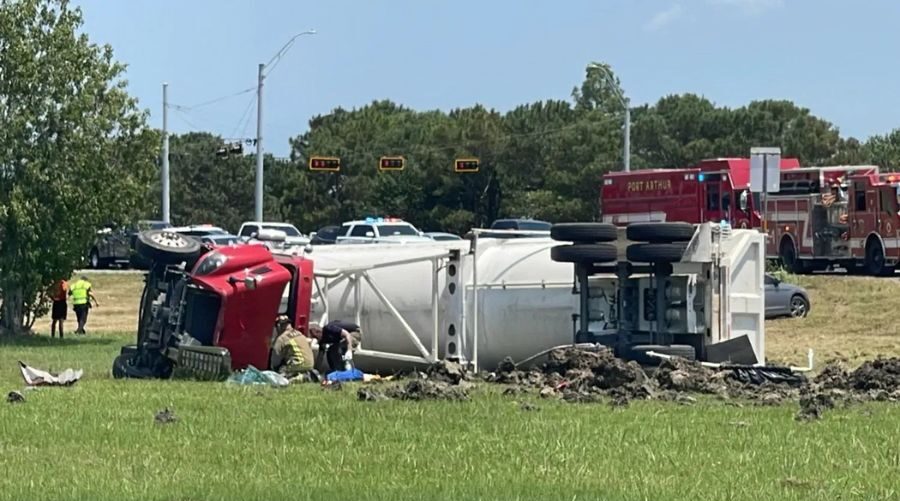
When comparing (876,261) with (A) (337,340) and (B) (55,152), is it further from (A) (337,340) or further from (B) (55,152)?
(A) (337,340)

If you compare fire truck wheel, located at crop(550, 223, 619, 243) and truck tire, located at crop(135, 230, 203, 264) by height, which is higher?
fire truck wheel, located at crop(550, 223, 619, 243)

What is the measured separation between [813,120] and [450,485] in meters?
79.9

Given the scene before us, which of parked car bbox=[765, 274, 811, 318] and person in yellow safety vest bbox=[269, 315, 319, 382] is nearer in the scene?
person in yellow safety vest bbox=[269, 315, 319, 382]

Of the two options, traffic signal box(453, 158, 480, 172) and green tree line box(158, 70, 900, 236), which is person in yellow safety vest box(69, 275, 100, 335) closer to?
traffic signal box(453, 158, 480, 172)

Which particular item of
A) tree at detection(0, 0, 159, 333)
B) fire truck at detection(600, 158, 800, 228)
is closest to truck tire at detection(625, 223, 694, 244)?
tree at detection(0, 0, 159, 333)

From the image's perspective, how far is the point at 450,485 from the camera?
9.30 meters

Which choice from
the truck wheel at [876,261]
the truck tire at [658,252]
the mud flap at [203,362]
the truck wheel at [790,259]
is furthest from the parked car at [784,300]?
the mud flap at [203,362]

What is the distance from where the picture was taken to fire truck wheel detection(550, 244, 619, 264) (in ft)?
58.8

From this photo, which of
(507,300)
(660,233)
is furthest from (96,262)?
(660,233)

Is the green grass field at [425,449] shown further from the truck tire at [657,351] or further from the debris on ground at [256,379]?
the truck tire at [657,351]

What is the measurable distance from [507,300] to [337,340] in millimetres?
2400

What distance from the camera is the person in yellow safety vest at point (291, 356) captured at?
17.6 m

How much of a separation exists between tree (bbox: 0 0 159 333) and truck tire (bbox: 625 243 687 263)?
16588 mm

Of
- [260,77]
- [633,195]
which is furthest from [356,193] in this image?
[633,195]
